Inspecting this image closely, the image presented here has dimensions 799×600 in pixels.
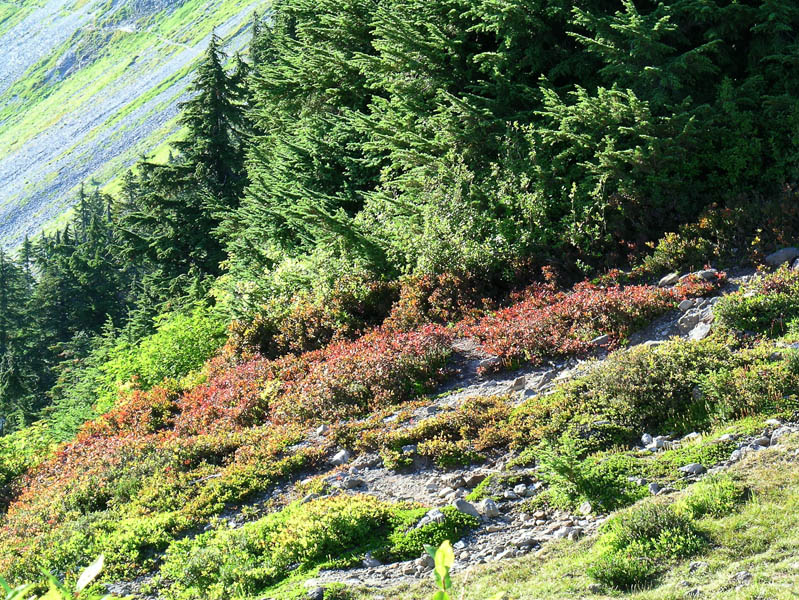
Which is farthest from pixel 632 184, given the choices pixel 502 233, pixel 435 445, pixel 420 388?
pixel 435 445

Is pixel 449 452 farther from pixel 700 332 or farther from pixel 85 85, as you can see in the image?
pixel 85 85

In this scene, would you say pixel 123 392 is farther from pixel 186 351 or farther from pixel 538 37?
pixel 538 37

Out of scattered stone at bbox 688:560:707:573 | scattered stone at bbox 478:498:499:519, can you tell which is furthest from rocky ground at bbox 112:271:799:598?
scattered stone at bbox 688:560:707:573

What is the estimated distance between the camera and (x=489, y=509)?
272 inches

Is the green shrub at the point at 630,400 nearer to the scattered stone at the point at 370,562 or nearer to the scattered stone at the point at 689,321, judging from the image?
the scattered stone at the point at 689,321

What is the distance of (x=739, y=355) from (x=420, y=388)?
4.52 metres

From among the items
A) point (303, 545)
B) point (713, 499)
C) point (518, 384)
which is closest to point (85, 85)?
point (518, 384)

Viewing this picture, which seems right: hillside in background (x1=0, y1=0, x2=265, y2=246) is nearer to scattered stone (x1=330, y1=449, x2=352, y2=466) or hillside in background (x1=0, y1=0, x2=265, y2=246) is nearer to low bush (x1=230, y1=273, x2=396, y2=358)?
low bush (x1=230, y1=273, x2=396, y2=358)

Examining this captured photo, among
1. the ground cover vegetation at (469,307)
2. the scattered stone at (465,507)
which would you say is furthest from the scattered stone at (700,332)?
the scattered stone at (465,507)

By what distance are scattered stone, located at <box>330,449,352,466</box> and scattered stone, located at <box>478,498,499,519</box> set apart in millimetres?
2657

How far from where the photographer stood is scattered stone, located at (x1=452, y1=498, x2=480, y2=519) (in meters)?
6.91

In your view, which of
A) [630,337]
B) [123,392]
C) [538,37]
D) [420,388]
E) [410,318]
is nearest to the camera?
[630,337]

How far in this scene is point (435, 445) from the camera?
8.50m

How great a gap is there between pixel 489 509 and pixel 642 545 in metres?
1.94
